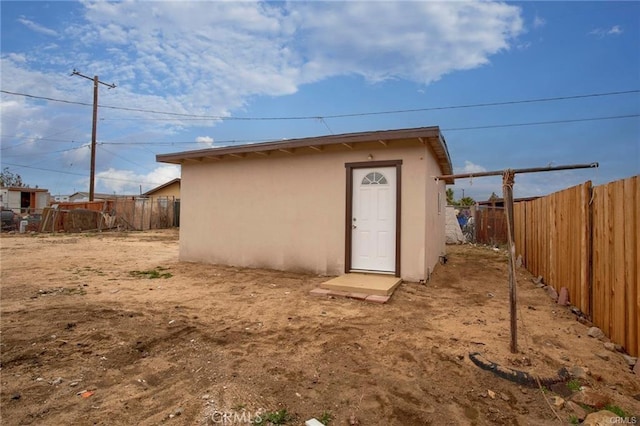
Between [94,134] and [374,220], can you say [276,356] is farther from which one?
[94,134]

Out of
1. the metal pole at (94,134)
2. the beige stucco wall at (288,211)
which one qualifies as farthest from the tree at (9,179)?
the beige stucco wall at (288,211)

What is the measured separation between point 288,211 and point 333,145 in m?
1.79

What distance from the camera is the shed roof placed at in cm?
604

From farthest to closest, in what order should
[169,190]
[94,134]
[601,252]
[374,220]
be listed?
[169,190] < [94,134] < [374,220] < [601,252]

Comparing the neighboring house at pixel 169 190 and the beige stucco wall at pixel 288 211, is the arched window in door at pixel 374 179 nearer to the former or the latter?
the beige stucco wall at pixel 288 211

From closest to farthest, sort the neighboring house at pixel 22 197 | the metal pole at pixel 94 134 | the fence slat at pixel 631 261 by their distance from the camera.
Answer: the fence slat at pixel 631 261
the metal pole at pixel 94 134
the neighboring house at pixel 22 197

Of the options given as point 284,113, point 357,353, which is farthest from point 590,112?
point 357,353

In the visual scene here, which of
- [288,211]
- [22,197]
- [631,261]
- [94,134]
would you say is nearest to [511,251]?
[631,261]

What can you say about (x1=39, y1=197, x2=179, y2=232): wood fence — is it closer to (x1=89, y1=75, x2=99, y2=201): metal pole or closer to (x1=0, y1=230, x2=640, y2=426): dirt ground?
(x1=89, y1=75, x2=99, y2=201): metal pole

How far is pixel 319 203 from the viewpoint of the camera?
7133 millimetres

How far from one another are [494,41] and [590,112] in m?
9.21

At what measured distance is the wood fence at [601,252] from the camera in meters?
3.01

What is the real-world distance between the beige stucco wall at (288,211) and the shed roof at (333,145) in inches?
6.2

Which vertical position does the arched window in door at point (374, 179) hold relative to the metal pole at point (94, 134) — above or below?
below
